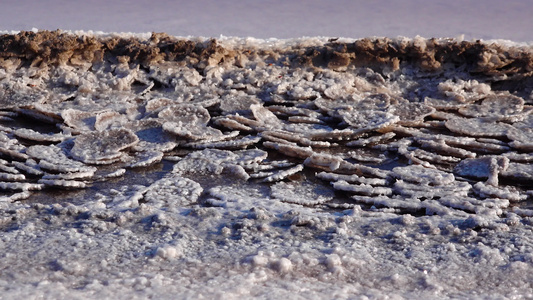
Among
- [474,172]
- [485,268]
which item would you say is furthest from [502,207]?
[485,268]

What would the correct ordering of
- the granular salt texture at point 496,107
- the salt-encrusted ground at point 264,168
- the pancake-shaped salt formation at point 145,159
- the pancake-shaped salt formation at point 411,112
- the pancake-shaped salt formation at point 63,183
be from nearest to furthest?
the salt-encrusted ground at point 264,168 < the pancake-shaped salt formation at point 63,183 < the pancake-shaped salt formation at point 145,159 < the pancake-shaped salt formation at point 411,112 < the granular salt texture at point 496,107

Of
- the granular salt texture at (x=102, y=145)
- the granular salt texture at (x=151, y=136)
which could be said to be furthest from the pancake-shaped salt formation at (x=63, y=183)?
the granular salt texture at (x=151, y=136)

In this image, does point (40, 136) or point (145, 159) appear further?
point (40, 136)

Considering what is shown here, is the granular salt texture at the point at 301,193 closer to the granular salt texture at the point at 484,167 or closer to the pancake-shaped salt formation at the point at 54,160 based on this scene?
the granular salt texture at the point at 484,167

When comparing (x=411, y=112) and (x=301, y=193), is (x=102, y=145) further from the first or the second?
(x=411, y=112)

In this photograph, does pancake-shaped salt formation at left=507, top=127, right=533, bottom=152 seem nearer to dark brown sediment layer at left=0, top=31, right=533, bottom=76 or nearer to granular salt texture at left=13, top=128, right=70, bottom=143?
dark brown sediment layer at left=0, top=31, right=533, bottom=76

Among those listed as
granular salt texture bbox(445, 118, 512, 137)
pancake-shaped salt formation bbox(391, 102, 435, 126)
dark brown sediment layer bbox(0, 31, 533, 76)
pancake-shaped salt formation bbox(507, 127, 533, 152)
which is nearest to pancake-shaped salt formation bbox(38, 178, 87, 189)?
dark brown sediment layer bbox(0, 31, 533, 76)

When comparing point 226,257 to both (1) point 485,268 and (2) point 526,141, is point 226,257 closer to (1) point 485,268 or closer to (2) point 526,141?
(1) point 485,268

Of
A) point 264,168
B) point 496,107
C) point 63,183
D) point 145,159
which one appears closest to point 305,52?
point 496,107

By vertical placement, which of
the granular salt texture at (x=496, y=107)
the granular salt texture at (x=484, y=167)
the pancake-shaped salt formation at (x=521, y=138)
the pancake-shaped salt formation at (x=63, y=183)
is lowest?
the pancake-shaped salt formation at (x=63, y=183)

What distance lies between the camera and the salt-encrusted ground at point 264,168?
6.12 feet

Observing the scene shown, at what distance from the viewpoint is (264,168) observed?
9.09ft

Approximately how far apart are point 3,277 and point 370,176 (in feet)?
5.06

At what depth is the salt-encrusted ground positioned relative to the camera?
1.87 meters
